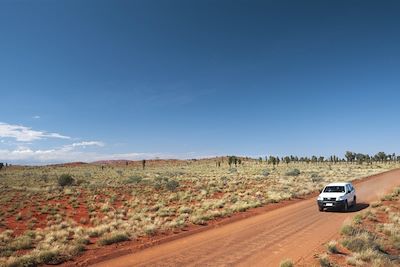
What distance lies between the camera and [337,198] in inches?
862

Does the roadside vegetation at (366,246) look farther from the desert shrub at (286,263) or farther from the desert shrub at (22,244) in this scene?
the desert shrub at (22,244)

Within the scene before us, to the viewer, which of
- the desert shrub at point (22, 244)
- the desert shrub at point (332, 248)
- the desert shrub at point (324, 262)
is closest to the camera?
the desert shrub at point (324, 262)

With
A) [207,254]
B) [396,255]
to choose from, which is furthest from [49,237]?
[396,255]

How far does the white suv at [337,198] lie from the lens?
71.9 ft

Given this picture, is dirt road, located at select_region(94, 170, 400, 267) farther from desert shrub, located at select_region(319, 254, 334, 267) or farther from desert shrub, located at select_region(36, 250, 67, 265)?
desert shrub, located at select_region(36, 250, 67, 265)

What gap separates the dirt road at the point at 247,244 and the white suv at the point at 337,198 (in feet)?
6.51

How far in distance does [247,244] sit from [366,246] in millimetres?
4339

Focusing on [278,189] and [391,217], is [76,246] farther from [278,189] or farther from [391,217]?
[278,189]

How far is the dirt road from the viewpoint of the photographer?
11539mm

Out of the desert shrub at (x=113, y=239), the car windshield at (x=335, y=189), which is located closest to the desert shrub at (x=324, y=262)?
the desert shrub at (x=113, y=239)

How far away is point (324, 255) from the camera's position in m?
11.6

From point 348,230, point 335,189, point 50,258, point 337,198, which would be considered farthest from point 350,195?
point 50,258

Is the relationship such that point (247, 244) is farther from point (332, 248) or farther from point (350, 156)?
point (350, 156)

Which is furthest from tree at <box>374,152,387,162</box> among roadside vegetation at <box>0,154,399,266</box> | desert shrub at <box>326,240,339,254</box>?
desert shrub at <box>326,240,339,254</box>
